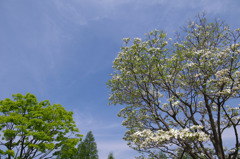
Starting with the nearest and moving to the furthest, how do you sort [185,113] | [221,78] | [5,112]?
[221,78]
[185,113]
[5,112]

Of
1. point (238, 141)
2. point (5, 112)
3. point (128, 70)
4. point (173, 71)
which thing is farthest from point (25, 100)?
point (238, 141)

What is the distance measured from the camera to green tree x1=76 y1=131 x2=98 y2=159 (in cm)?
4088

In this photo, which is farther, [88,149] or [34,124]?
[88,149]

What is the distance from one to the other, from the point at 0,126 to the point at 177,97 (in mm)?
21814

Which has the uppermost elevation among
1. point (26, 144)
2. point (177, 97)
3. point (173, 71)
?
point (173, 71)

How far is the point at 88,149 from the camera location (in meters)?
41.9

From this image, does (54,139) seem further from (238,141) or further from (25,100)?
(238,141)

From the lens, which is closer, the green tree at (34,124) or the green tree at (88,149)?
the green tree at (34,124)

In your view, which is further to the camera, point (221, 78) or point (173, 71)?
point (173, 71)

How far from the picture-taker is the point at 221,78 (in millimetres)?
10656

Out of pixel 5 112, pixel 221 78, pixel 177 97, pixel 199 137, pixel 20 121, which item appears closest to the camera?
pixel 199 137

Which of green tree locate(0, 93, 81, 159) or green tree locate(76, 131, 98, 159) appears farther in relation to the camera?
green tree locate(76, 131, 98, 159)

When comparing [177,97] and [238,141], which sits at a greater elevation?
[177,97]

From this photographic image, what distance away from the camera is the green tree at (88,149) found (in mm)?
40875
